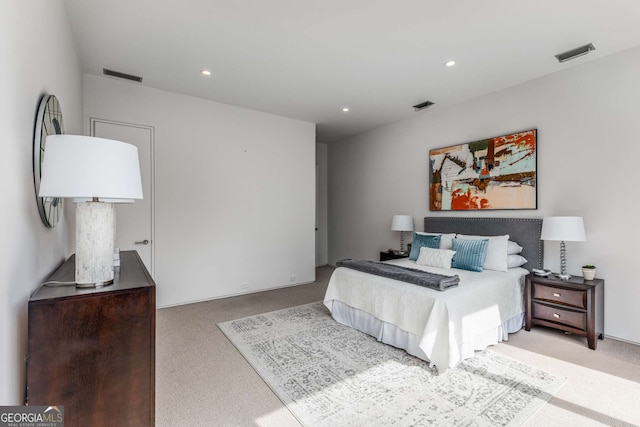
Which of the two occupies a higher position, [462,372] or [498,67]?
[498,67]

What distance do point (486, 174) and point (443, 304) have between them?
233 centimetres

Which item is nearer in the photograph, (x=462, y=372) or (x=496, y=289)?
(x=462, y=372)

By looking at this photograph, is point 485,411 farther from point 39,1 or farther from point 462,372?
point 39,1

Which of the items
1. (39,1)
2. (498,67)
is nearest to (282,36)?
(39,1)

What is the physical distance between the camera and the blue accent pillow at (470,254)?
11.1 feet

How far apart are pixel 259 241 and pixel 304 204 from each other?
1056 millimetres

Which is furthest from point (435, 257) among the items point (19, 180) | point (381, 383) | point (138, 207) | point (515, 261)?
point (138, 207)

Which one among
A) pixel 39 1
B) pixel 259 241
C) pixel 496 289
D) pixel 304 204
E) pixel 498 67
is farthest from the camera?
pixel 304 204

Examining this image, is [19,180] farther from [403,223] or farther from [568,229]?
[403,223]

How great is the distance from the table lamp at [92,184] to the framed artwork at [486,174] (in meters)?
4.00

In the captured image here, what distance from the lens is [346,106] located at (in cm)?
446

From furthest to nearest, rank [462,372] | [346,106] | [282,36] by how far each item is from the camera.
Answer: [346,106] → [282,36] → [462,372]

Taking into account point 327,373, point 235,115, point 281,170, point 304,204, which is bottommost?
point 327,373

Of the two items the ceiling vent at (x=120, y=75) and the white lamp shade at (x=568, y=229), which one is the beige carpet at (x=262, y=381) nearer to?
the white lamp shade at (x=568, y=229)
